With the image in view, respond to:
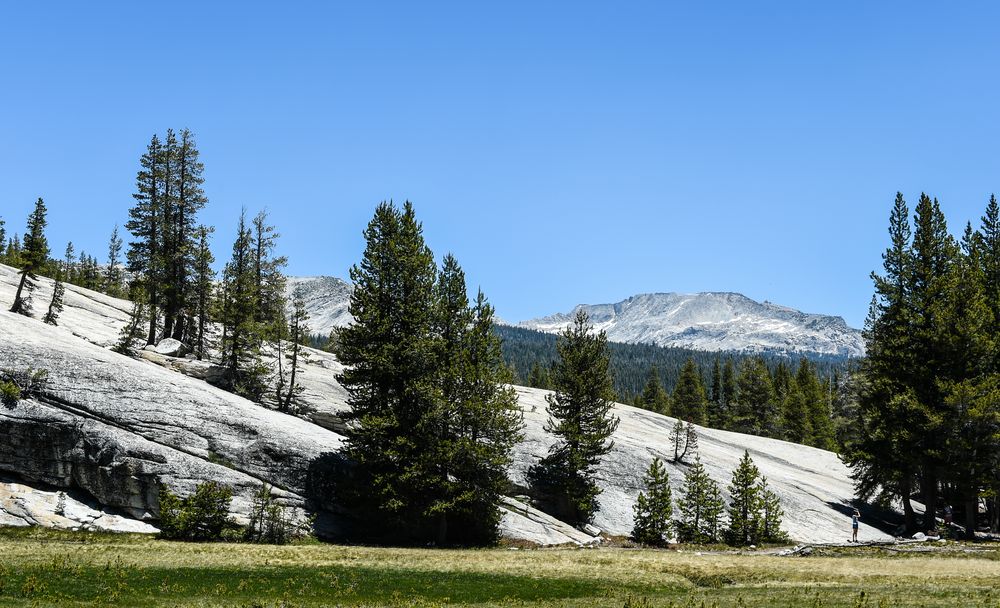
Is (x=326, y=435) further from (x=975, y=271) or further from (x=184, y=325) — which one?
(x=975, y=271)

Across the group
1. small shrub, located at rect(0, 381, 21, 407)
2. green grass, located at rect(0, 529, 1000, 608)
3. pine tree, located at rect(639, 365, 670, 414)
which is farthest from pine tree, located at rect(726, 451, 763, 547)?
pine tree, located at rect(639, 365, 670, 414)

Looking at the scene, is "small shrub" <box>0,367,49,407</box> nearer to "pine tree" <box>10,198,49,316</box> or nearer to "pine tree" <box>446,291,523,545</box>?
"pine tree" <box>10,198,49,316</box>

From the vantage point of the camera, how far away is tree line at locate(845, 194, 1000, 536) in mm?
45094

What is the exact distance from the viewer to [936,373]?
155ft

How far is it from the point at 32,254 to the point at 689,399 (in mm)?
106525

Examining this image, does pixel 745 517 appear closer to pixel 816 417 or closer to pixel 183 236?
pixel 183 236

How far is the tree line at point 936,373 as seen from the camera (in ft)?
148

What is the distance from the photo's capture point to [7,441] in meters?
37.2

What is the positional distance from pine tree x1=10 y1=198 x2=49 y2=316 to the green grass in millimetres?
28600

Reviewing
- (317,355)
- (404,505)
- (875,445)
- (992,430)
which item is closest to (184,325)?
(317,355)

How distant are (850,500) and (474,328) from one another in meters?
48.8

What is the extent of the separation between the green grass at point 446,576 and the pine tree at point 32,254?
93.8 feet

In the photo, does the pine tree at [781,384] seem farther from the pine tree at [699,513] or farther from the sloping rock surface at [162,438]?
the pine tree at [699,513]

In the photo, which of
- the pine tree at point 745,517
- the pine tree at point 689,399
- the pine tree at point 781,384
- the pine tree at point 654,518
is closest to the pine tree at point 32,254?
the pine tree at point 654,518
